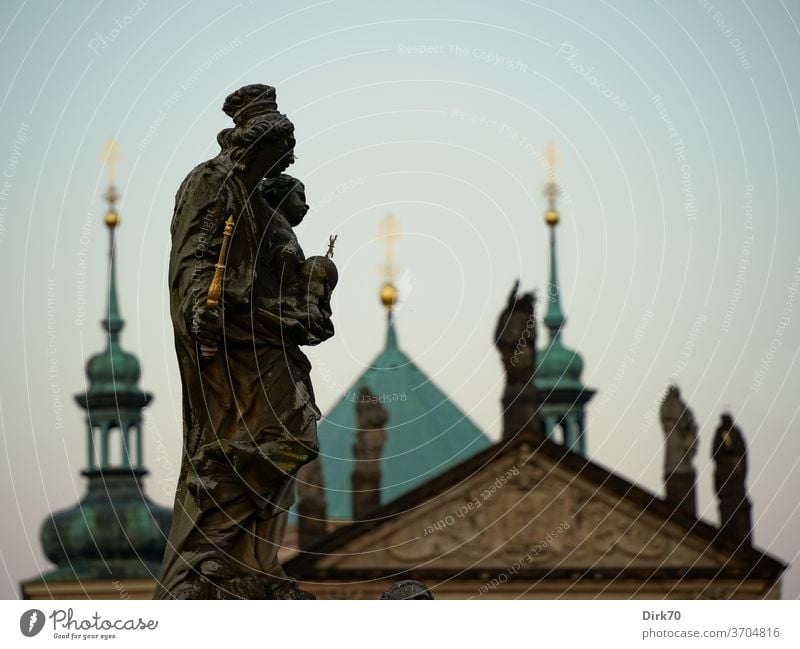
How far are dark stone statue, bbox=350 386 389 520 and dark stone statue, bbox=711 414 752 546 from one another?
28.2 feet

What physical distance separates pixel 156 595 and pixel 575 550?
235ft

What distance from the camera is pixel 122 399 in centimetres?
7794

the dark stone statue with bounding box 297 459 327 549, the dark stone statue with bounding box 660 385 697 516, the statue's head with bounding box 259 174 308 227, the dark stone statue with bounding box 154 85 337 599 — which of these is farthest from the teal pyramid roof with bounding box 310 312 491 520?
the dark stone statue with bounding box 154 85 337 599

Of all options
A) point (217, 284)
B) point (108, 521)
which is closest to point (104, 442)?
point (108, 521)

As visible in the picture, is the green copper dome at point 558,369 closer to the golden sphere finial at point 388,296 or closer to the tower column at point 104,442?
the tower column at point 104,442

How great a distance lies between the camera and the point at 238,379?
16719 mm

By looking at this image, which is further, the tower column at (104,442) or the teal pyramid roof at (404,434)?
the teal pyramid roof at (404,434)

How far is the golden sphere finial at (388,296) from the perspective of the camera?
7709 centimetres

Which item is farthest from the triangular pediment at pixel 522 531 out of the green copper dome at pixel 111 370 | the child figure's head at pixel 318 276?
the child figure's head at pixel 318 276

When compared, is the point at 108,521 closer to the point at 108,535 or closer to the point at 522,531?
the point at 108,535

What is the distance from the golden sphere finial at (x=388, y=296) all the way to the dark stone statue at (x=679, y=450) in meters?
7.37

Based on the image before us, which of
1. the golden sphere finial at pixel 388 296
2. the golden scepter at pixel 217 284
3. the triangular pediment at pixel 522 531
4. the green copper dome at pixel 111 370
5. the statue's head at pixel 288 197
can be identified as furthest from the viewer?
the triangular pediment at pixel 522 531

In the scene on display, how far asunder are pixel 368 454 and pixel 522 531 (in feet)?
34.1

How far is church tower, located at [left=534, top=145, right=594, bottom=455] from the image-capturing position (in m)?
92.9
